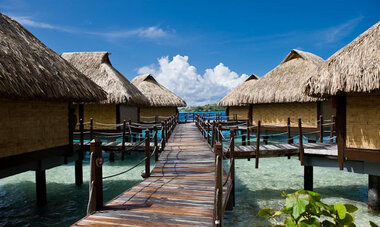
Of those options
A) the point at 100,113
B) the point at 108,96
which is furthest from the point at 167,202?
the point at 100,113

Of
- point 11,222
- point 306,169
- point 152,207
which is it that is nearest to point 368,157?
point 306,169

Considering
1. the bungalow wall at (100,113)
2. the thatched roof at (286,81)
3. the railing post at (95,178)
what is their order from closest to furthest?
the railing post at (95,178), the bungalow wall at (100,113), the thatched roof at (286,81)

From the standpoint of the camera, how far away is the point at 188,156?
858 centimetres

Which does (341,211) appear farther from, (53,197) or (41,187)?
(53,197)

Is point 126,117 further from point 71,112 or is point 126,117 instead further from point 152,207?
point 152,207

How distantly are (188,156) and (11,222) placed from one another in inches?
262

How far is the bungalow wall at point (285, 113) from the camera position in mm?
15690

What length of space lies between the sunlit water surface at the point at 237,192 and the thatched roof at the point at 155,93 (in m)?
10.4

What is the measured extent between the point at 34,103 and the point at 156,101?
658 inches

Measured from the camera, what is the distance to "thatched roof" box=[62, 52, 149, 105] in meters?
15.9

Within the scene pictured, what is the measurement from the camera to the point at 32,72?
735 cm

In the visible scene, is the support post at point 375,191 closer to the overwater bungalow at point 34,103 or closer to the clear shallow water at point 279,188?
the clear shallow water at point 279,188

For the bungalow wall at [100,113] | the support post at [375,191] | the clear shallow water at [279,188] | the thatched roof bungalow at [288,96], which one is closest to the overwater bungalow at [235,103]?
the thatched roof bungalow at [288,96]

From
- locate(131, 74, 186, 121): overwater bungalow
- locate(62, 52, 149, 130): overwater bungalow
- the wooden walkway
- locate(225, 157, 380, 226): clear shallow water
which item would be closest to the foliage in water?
the wooden walkway
